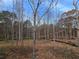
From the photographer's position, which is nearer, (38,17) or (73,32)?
(38,17)

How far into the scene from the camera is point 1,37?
982 inches

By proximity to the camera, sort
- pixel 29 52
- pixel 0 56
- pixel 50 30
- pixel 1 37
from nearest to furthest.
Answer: pixel 0 56, pixel 29 52, pixel 1 37, pixel 50 30

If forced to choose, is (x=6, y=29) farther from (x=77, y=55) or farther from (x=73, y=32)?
(x=77, y=55)

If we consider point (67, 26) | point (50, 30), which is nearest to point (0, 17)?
point (50, 30)

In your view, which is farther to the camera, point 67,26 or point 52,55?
point 67,26

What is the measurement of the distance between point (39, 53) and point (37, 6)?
620 centimetres

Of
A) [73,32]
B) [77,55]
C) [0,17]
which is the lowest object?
[77,55]

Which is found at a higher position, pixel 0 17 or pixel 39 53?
pixel 0 17

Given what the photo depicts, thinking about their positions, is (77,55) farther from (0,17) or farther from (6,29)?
(0,17)

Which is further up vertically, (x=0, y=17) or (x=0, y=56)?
(x=0, y=17)

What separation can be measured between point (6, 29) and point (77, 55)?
13232 millimetres

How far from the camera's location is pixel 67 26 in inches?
1065

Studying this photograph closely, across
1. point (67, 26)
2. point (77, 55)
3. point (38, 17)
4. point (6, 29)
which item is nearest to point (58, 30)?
point (67, 26)

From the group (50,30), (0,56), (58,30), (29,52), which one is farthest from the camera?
(58,30)
